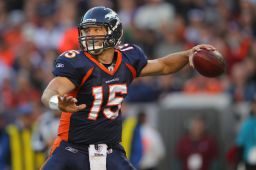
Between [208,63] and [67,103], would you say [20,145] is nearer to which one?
[208,63]

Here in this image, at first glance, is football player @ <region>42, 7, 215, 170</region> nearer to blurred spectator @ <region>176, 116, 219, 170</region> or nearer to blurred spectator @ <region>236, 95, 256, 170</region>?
blurred spectator @ <region>236, 95, 256, 170</region>


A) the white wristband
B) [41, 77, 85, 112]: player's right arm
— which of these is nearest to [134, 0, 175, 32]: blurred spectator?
[41, 77, 85, 112]: player's right arm

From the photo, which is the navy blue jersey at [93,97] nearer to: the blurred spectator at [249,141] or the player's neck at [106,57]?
the player's neck at [106,57]

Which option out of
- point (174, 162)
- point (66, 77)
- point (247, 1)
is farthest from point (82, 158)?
point (247, 1)

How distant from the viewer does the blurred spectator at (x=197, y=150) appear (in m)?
10.8

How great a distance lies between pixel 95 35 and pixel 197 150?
4885 mm

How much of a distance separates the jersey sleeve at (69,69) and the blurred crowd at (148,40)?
492cm

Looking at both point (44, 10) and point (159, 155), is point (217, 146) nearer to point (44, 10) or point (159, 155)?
point (159, 155)

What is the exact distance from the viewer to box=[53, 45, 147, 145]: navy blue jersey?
597 centimetres

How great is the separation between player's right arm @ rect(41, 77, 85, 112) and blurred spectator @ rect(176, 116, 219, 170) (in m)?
5.09

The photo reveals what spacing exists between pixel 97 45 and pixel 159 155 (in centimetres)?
485

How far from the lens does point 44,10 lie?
1416 centimetres


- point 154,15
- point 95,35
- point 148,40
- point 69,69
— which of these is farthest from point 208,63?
point 154,15

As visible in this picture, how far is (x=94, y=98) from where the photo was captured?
6.05 metres
